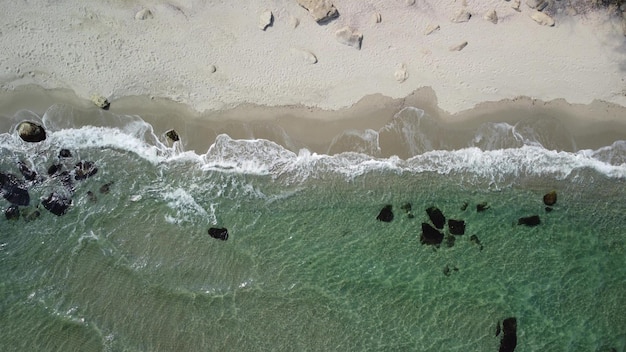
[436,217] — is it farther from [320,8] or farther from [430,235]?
[320,8]

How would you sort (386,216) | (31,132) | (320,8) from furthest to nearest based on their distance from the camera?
(386,216)
(31,132)
(320,8)

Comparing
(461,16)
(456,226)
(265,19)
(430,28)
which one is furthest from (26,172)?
(461,16)

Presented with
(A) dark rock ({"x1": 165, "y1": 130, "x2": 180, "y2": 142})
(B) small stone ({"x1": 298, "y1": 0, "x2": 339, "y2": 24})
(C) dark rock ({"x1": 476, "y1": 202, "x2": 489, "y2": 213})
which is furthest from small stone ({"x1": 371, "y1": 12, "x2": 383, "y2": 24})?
(A) dark rock ({"x1": 165, "y1": 130, "x2": 180, "y2": 142})

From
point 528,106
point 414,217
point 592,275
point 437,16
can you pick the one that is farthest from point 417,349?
point 437,16

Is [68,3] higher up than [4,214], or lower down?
higher up

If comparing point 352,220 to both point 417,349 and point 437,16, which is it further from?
point 437,16

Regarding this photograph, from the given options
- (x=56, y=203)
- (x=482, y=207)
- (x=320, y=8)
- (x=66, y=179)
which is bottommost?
(x=56, y=203)
